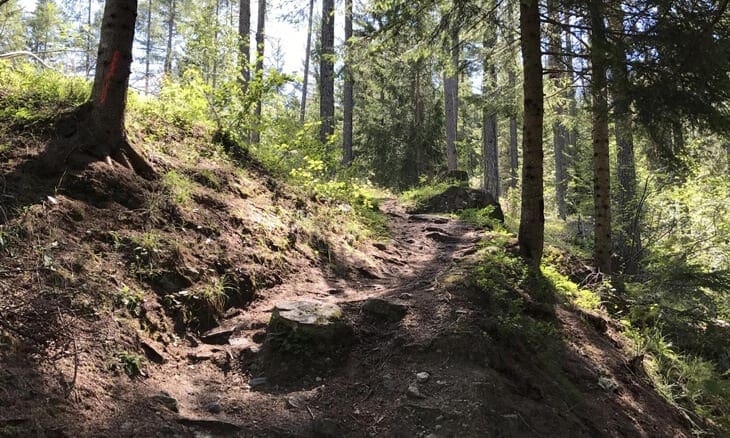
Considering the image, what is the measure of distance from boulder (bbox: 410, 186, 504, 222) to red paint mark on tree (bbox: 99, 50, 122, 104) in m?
9.67

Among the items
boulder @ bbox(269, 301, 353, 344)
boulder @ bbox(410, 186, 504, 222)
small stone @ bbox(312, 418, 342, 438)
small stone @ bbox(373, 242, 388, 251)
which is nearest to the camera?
small stone @ bbox(312, 418, 342, 438)

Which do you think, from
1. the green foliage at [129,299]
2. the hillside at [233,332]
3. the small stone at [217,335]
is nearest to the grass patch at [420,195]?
the hillside at [233,332]

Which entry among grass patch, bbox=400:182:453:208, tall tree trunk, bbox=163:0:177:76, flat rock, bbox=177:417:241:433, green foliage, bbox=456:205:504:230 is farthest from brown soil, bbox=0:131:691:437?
tall tree trunk, bbox=163:0:177:76

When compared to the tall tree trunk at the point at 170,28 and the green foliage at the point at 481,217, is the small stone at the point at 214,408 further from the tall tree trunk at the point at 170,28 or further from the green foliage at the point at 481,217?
the tall tree trunk at the point at 170,28

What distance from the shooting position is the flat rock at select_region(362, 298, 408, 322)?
4930 millimetres

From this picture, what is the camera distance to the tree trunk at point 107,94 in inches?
192

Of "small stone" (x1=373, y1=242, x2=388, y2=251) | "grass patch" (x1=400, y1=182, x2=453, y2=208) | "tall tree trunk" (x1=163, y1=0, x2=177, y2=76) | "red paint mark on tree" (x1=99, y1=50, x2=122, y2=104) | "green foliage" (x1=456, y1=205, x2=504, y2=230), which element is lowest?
"small stone" (x1=373, y1=242, x2=388, y2=251)

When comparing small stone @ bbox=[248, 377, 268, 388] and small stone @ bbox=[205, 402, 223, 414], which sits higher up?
small stone @ bbox=[248, 377, 268, 388]

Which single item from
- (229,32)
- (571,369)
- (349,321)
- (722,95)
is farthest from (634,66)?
(229,32)

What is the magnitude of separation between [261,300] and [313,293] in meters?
0.70

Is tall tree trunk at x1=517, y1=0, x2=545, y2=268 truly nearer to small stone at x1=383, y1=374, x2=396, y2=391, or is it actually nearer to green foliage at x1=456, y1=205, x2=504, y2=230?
small stone at x1=383, y1=374, x2=396, y2=391

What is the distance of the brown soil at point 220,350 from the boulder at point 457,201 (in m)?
7.18

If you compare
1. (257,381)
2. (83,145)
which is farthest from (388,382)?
(83,145)

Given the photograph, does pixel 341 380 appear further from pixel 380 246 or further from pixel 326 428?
pixel 380 246
